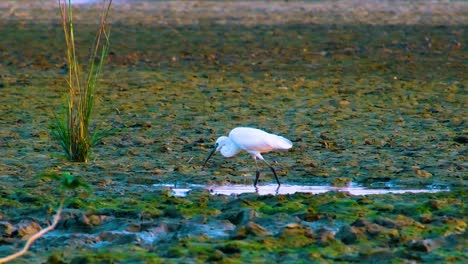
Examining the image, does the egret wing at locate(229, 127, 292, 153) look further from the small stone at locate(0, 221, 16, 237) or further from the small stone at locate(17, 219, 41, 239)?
the small stone at locate(0, 221, 16, 237)

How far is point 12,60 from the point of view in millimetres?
20047

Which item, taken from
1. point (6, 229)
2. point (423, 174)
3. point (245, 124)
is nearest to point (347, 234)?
point (6, 229)

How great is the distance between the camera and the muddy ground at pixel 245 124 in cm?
723

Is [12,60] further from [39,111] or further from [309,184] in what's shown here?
[309,184]

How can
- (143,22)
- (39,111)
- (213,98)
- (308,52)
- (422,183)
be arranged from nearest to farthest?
(422,183), (39,111), (213,98), (308,52), (143,22)

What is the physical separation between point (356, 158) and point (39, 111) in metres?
4.94

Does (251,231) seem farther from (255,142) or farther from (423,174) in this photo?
(423,174)

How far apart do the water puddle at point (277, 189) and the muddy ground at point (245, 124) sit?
0.47 feet

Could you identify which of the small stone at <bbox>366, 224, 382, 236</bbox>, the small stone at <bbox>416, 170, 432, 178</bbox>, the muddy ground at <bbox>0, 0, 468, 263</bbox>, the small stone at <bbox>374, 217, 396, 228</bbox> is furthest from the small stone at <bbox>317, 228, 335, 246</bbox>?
the small stone at <bbox>416, 170, 432, 178</bbox>

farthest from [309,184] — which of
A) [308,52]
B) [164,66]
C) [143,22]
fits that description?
[143,22]

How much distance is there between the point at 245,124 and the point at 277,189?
11.9 feet

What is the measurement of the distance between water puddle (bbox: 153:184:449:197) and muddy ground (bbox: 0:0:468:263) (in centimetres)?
14

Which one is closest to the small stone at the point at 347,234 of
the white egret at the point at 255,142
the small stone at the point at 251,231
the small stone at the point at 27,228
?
the small stone at the point at 251,231

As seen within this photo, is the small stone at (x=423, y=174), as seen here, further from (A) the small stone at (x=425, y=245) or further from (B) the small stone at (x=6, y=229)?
(B) the small stone at (x=6, y=229)
